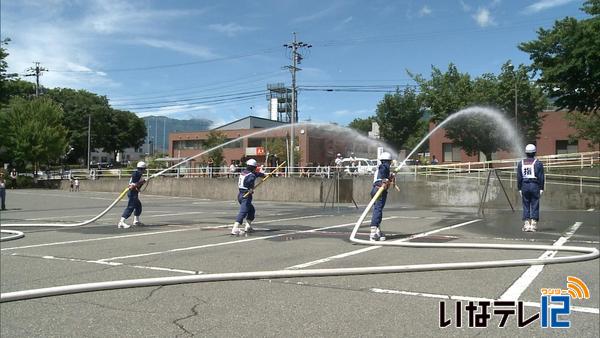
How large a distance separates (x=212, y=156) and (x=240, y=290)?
63.5 meters

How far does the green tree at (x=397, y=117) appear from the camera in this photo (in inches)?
2078

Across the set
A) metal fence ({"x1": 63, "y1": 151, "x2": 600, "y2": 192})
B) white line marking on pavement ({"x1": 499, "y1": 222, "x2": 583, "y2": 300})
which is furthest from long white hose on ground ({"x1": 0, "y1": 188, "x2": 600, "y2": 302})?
metal fence ({"x1": 63, "y1": 151, "x2": 600, "y2": 192})

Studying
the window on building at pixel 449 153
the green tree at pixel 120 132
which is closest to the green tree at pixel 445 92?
the window on building at pixel 449 153

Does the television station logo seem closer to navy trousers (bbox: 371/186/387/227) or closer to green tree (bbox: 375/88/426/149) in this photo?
navy trousers (bbox: 371/186/387/227)

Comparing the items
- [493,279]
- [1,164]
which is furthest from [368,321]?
[1,164]

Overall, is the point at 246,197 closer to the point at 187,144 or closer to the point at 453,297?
the point at 453,297

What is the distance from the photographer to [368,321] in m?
5.22

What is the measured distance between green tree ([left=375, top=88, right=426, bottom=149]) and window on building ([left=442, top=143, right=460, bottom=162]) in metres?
5.19

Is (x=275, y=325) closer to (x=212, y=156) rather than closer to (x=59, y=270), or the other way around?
(x=59, y=270)

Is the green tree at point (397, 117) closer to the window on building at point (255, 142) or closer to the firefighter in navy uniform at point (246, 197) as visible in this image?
the window on building at point (255, 142)

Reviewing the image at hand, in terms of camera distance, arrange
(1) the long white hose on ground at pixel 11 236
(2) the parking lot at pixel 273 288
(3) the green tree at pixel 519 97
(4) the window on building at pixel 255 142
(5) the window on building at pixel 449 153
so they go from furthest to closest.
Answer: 1. (4) the window on building at pixel 255 142
2. (5) the window on building at pixel 449 153
3. (3) the green tree at pixel 519 97
4. (1) the long white hose on ground at pixel 11 236
5. (2) the parking lot at pixel 273 288

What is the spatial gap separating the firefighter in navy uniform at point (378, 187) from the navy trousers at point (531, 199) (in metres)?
3.17

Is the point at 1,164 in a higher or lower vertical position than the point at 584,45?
lower

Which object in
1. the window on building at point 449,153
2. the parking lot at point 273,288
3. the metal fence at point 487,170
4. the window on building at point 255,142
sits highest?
the window on building at point 255,142
